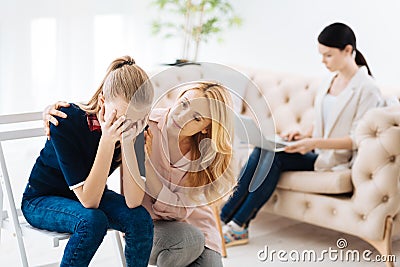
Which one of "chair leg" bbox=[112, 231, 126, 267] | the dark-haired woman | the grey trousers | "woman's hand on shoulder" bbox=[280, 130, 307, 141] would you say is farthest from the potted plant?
the grey trousers

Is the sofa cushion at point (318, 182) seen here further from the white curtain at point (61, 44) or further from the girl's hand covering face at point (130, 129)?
the white curtain at point (61, 44)

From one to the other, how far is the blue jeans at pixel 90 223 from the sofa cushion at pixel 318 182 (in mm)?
1250

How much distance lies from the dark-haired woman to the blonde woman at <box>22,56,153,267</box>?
45.6 inches

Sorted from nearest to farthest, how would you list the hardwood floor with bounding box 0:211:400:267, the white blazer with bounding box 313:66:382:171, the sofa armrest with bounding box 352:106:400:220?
the sofa armrest with bounding box 352:106:400:220, the hardwood floor with bounding box 0:211:400:267, the white blazer with bounding box 313:66:382:171

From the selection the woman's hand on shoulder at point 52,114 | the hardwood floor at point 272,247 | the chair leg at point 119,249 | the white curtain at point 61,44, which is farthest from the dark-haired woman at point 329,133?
the white curtain at point 61,44

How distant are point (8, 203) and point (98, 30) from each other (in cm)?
283

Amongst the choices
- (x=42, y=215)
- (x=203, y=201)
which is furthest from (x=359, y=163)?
(x=42, y=215)

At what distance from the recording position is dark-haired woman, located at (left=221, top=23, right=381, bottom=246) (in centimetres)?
333

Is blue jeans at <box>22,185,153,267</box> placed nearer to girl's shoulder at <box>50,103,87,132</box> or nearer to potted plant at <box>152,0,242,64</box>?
girl's shoulder at <box>50,103,87,132</box>

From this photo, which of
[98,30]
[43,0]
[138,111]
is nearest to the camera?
[138,111]

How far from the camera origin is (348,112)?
11.0 ft

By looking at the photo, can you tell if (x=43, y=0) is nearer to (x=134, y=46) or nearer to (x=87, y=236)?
(x=134, y=46)

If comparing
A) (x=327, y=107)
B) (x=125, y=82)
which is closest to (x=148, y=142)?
(x=125, y=82)

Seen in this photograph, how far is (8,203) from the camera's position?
94.0 inches
